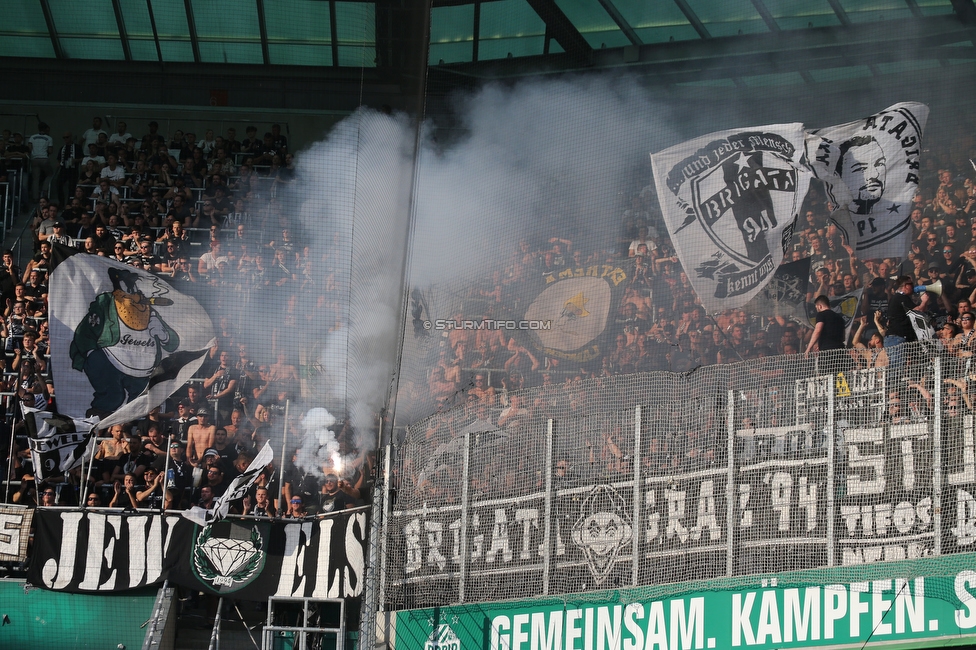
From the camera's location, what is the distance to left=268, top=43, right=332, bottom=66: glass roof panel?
1512cm

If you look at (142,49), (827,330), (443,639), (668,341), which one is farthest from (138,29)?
(827,330)

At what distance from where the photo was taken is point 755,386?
7.71 meters

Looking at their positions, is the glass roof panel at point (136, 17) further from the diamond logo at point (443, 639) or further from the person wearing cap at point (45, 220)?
the diamond logo at point (443, 639)

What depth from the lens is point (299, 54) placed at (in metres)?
15.3

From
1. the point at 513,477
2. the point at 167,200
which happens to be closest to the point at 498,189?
the point at 513,477

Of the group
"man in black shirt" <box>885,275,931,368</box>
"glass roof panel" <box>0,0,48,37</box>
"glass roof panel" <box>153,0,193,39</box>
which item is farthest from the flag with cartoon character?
"man in black shirt" <box>885,275,931,368</box>

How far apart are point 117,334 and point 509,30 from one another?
15.7 feet

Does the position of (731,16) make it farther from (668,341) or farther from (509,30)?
(668,341)

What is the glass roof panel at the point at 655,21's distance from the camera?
11.8 metres

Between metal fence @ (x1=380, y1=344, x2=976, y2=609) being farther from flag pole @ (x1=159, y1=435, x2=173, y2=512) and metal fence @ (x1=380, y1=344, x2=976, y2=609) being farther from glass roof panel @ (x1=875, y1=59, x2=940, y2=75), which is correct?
glass roof panel @ (x1=875, y1=59, x2=940, y2=75)

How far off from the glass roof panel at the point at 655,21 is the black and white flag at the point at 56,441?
661 cm

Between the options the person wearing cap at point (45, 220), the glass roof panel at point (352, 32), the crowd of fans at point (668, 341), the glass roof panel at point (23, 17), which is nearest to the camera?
the crowd of fans at point (668, 341)

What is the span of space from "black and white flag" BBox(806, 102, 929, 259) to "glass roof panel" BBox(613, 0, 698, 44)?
8.06 feet
